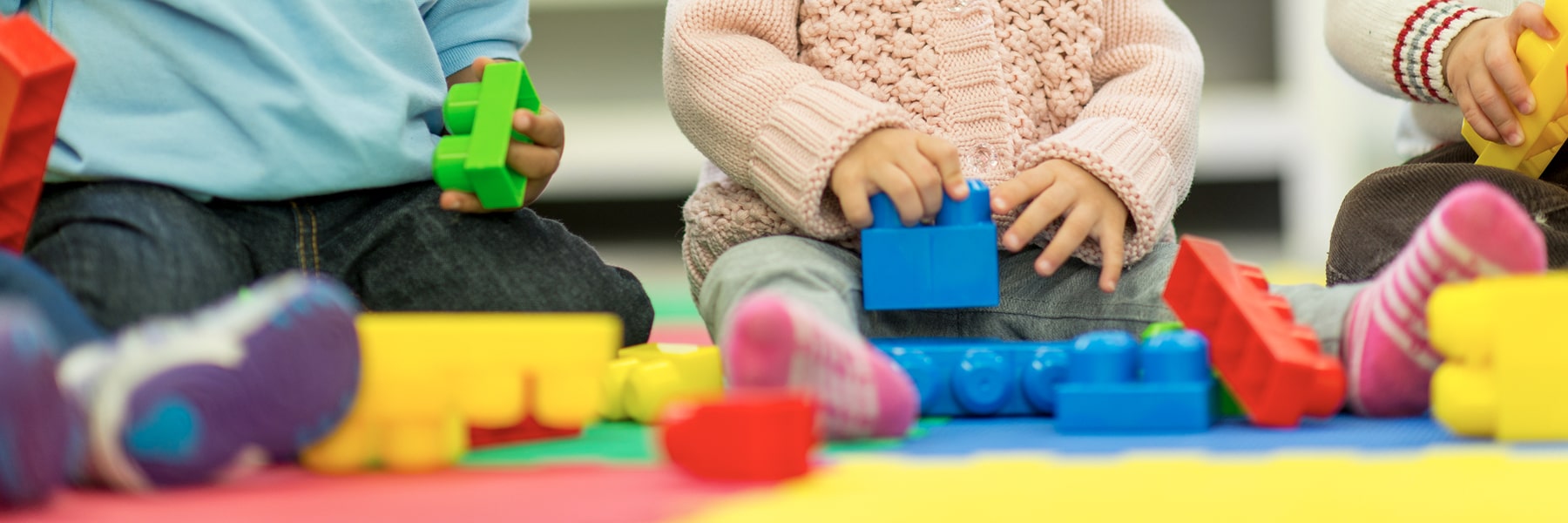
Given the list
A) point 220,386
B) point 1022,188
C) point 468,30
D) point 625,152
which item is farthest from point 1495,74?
point 625,152

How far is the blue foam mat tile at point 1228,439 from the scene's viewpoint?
59 centimetres

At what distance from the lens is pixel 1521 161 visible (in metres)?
0.97

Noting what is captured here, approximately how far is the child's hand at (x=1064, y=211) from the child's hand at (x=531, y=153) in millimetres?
291

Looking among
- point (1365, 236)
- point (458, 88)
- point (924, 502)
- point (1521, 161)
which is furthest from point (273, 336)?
point (1521, 161)

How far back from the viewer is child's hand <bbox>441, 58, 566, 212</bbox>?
90 cm

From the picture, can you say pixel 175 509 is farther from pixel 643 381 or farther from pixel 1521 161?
pixel 1521 161

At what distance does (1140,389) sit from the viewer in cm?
65

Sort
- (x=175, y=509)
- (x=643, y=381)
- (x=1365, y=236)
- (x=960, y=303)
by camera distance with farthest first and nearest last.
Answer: (x=1365, y=236) → (x=960, y=303) → (x=643, y=381) → (x=175, y=509)

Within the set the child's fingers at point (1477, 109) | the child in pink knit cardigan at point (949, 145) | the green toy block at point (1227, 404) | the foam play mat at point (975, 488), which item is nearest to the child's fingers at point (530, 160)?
the child in pink knit cardigan at point (949, 145)

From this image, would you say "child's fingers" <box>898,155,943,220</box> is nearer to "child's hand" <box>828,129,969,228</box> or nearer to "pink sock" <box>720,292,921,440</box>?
"child's hand" <box>828,129,969,228</box>

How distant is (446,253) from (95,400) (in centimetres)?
45

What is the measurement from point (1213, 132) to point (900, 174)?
2032 millimetres

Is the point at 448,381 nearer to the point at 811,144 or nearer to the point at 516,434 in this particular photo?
the point at 516,434

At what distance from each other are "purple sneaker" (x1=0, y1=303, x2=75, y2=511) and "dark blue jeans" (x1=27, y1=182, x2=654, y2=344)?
36cm
